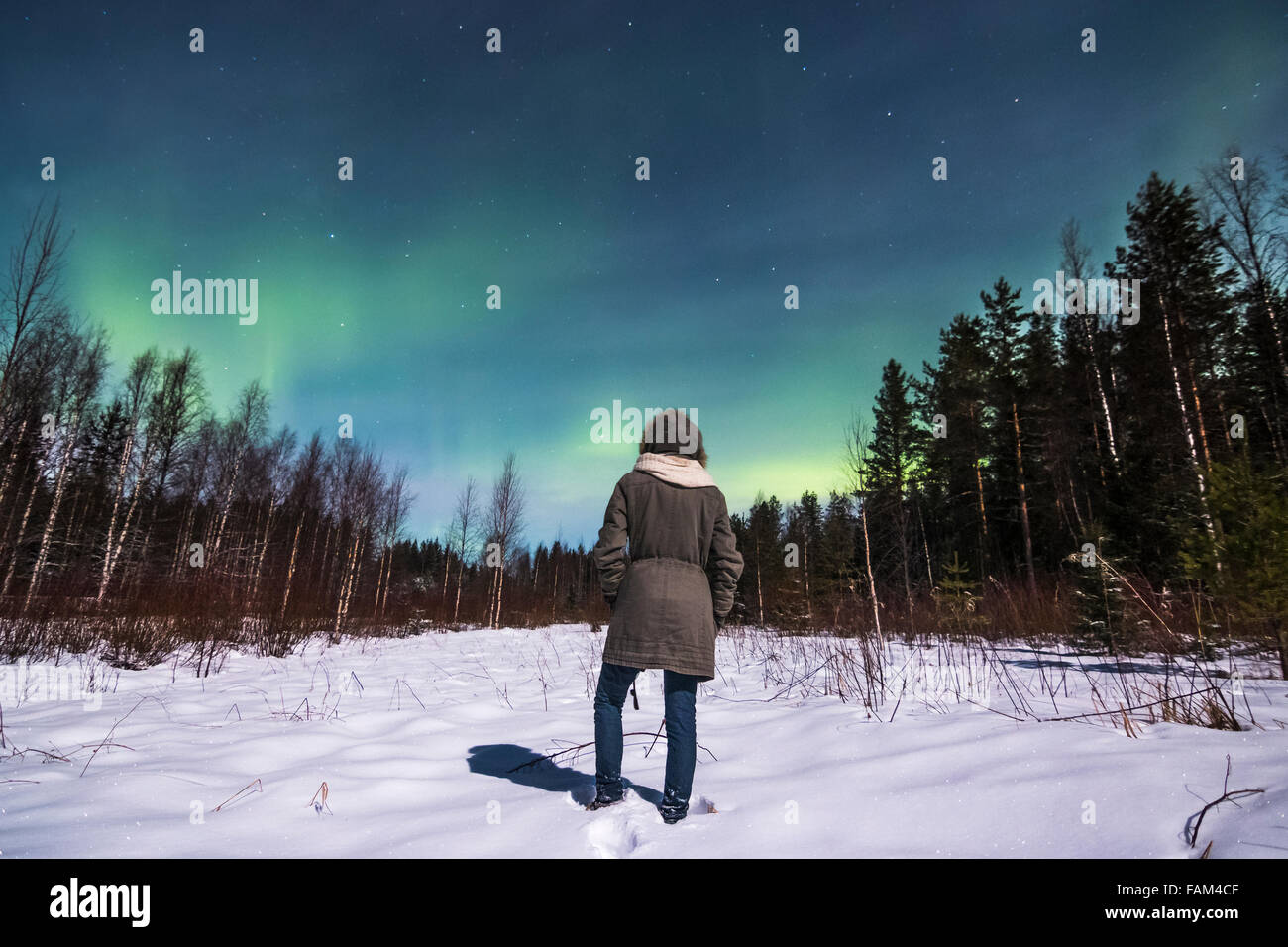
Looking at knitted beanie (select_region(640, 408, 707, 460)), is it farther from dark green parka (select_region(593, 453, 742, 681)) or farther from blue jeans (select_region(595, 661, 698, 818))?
blue jeans (select_region(595, 661, 698, 818))

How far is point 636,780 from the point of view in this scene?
115 inches

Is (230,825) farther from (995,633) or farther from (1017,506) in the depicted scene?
(1017,506)

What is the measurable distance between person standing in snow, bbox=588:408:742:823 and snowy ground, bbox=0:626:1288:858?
0.31 m

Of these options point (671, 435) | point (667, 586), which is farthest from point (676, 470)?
point (667, 586)

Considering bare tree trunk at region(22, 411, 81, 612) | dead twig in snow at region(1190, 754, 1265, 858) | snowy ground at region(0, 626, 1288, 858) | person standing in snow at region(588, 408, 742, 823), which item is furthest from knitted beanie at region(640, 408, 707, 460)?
bare tree trunk at region(22, 411, 81, 612)

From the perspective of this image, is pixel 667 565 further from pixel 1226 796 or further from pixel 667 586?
pixel 1226 796

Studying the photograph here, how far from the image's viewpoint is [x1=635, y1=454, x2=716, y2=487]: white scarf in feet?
8.58

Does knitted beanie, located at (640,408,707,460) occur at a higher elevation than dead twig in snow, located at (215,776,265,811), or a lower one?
higher

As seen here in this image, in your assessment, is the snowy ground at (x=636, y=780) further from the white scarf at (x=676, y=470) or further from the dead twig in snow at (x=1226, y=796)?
the white scarf at (x=676, y=470)

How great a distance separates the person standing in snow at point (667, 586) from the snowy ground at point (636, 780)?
12.1 inches

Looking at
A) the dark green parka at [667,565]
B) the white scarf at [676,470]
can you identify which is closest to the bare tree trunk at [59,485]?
the dark green parka at [667,565]

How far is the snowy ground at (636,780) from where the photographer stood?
1854 mm

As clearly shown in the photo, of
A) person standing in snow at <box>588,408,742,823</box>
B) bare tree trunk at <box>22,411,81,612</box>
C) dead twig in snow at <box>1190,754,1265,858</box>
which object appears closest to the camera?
dead twig in snow at <box>1190,754,1265,858</box>
